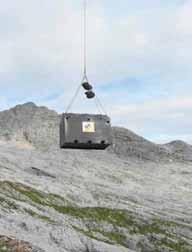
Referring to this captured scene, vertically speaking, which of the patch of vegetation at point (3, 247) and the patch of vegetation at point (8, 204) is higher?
the patch of vegetation at point (3, 247)

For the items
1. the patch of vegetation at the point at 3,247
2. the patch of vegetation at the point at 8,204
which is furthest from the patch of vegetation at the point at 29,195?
the patch of vegetation at the point at 3,247

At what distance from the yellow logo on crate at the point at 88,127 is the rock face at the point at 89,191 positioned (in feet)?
20.2

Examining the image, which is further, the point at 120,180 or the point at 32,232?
the point at 120,180

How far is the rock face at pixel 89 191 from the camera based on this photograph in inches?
2045

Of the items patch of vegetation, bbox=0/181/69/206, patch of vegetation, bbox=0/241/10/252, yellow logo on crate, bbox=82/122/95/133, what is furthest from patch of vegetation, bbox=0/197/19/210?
yellow logo on crate, bbox=82/122/95/133

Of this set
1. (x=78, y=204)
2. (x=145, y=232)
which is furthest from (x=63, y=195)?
(x=145, y=232)

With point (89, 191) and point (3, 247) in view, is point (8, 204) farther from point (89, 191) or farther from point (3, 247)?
point (3, 247)

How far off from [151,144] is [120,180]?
32.8 meters

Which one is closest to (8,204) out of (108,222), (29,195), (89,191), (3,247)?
(29,195)

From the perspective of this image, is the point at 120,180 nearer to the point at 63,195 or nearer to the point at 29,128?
the point at 63,195

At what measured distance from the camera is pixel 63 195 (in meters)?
82.8

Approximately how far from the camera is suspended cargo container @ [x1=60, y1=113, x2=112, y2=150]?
27.6 metres

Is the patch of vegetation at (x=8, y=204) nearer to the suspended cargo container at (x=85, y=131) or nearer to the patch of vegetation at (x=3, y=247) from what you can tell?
the patch of vegetation at (x=3, y=247)

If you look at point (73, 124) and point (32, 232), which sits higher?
point (73, 124)
